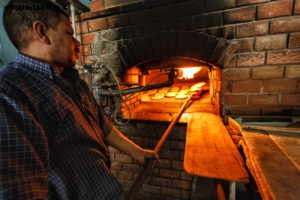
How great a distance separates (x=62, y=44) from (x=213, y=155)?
3.31 ft

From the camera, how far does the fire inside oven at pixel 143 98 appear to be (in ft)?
5.15

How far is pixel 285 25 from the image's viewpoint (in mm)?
1125

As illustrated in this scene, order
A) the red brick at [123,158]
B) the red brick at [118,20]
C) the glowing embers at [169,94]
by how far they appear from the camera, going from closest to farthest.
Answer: the red brick at [118,20]
the red brick at [123,158]
the glowing embers at [169,94]

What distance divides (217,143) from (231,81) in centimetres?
62

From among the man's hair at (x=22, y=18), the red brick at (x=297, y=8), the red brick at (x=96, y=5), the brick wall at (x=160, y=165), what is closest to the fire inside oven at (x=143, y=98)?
the brick wall at (x=160, y=165)

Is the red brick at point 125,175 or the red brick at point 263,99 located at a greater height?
the red brick at point 263,99

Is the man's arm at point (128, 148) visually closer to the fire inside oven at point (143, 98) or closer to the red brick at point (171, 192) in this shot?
the fire inside oven at point (143, 98)

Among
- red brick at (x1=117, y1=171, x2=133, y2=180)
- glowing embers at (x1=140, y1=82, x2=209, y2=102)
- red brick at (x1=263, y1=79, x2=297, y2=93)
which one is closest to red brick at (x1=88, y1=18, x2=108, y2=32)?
glowing embers at (x1=140, y1=82, x2=209, y2=102)

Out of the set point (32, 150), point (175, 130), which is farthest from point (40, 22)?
point (175, 130)

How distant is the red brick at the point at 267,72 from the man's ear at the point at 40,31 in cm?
143

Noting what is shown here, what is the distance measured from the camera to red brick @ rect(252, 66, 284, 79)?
120 cm

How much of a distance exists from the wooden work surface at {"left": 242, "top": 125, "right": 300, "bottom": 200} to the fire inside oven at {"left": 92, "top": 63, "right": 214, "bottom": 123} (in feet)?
2.47

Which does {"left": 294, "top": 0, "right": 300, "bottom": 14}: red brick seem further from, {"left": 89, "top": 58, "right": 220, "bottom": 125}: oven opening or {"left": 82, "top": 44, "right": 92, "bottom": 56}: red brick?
{"left": 82, "top": 44, "right": 92, "bottom": 56}: red brick

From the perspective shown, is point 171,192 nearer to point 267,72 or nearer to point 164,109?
point 164,109
